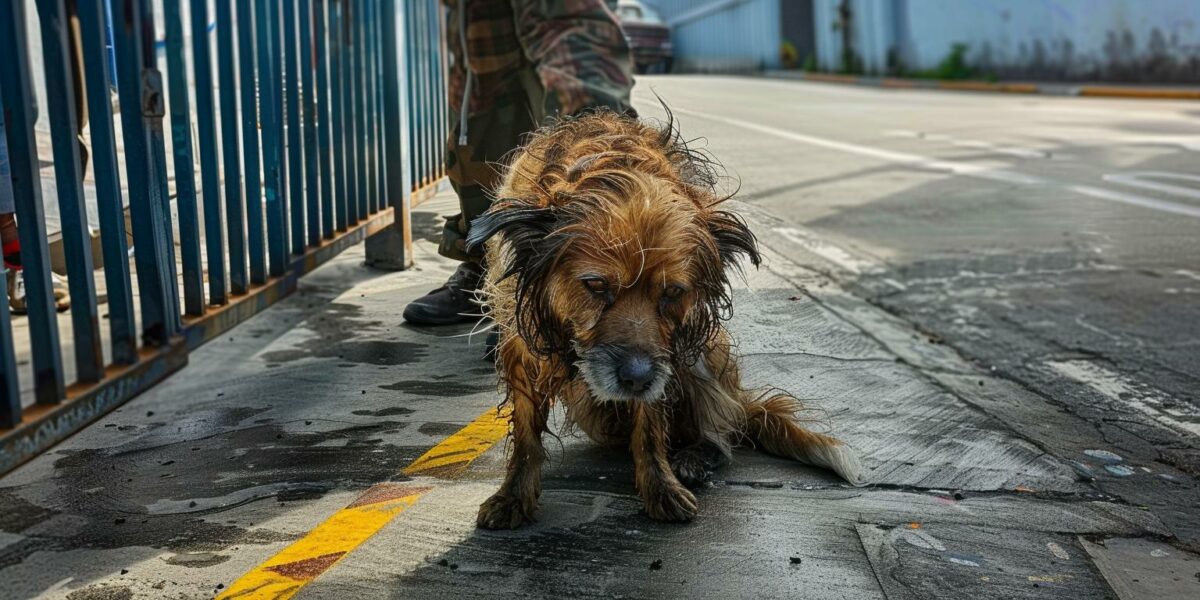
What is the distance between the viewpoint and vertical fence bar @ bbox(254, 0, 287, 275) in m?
4.64

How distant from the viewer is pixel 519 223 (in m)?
3.04

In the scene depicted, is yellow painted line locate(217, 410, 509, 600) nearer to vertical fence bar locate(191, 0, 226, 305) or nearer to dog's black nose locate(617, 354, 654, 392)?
dog's black nose locate(617, 354, 654, 392)

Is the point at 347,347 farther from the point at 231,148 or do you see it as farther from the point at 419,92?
the point at 419,92

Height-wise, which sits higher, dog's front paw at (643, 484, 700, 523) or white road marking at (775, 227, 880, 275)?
white road marking at (775, 227, 880, 275)

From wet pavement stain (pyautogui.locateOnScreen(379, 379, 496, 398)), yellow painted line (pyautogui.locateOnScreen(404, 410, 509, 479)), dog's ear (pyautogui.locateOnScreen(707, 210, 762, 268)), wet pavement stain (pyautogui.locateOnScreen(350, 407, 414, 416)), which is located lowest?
yellow painted line (pyautogui.locateOnScreen(404, 410, 509, 479))

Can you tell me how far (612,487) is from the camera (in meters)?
3.53

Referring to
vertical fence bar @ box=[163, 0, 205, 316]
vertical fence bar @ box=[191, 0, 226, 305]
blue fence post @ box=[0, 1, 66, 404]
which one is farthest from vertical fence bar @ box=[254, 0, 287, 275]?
blue fence post @ box=[0, 1, 66, 404]

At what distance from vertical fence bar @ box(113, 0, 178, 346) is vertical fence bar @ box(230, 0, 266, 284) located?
893 mm

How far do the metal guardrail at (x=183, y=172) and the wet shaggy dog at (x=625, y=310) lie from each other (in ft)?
3.26

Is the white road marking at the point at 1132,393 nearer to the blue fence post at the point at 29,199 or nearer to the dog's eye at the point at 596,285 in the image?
the dog's eye at the point at 596,285

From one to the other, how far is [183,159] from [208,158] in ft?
0.89

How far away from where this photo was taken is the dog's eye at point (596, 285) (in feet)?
9.57

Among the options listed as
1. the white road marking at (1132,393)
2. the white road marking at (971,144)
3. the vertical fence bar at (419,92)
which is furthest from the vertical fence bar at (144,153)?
the white road marking at (971,144)

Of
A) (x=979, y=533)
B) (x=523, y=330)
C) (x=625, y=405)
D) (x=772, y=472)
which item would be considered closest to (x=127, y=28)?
(x=523, y=330)
